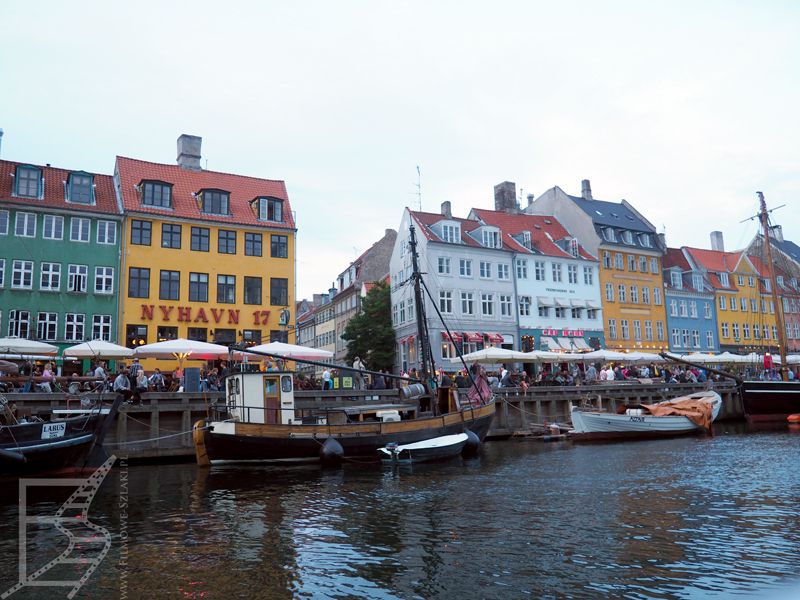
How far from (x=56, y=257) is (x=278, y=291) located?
1253 centimetres

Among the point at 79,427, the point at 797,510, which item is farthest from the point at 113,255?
the point at 797,510

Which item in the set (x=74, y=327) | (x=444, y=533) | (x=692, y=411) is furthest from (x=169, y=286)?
(x=444, y=533)

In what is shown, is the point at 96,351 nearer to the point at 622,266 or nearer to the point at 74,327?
the point at 74,327

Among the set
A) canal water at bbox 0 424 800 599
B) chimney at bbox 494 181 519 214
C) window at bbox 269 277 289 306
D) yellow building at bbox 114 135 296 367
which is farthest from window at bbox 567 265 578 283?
canal water at bbox 0 424 800 599

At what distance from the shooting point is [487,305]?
159ft

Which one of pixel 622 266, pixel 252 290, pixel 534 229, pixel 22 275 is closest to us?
pixel 22 275

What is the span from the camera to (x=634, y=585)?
27.2ft

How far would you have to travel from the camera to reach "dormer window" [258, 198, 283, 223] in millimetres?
41938

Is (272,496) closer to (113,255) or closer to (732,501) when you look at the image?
(732,501)

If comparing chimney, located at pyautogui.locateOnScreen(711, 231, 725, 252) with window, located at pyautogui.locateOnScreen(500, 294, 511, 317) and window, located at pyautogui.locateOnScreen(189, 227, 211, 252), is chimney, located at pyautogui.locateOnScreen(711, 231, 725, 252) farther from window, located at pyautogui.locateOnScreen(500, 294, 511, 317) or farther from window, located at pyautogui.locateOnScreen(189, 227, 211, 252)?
window, located at pyautogui.locateOnScreen(189, 227, 211, 252)

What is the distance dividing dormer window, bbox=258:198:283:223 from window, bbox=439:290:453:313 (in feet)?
41.2

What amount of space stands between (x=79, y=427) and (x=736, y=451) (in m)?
21.4

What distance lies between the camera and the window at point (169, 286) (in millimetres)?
37562

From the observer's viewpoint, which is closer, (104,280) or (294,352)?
(294,352)
